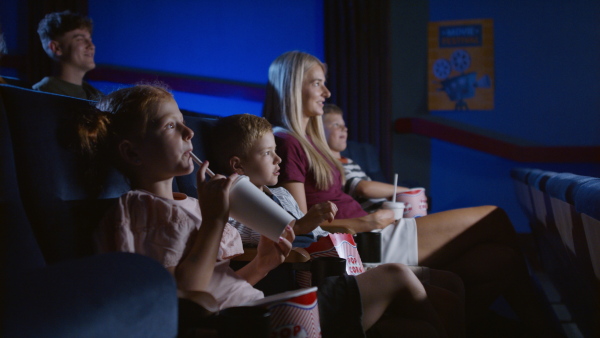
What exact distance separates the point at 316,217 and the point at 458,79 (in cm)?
313

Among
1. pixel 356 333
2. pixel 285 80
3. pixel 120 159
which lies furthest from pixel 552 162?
pixel 120 159

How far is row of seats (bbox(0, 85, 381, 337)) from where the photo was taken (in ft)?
1.92

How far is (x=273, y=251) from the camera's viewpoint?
119 centimetres

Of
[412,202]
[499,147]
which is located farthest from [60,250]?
[499,147]

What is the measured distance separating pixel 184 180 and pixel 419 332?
0.72 metres

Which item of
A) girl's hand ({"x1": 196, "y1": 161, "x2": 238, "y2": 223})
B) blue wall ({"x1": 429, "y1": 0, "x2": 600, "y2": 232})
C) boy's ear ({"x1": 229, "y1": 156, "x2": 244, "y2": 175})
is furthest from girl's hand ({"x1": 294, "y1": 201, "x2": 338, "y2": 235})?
blue wall ({"x1": 429, "y1": 0, "x2": 600, "y2": 232})

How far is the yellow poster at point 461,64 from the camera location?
13.3ft

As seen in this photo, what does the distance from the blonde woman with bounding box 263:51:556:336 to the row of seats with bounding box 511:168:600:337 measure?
15cm

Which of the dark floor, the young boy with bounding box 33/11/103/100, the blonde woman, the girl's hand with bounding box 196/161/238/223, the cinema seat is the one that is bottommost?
the dark floor

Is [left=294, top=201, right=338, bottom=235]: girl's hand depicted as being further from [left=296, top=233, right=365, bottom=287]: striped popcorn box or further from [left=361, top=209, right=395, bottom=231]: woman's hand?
[left=361, top=209, right=395, bottom=231]: woman's hand

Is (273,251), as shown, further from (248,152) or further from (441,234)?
(441,234)

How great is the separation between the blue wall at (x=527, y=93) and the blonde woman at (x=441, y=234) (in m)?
2.24

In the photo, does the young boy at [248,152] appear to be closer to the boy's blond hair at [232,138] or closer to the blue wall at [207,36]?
the boy's blond hair at [232,138]

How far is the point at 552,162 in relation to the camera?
389 centimetres
